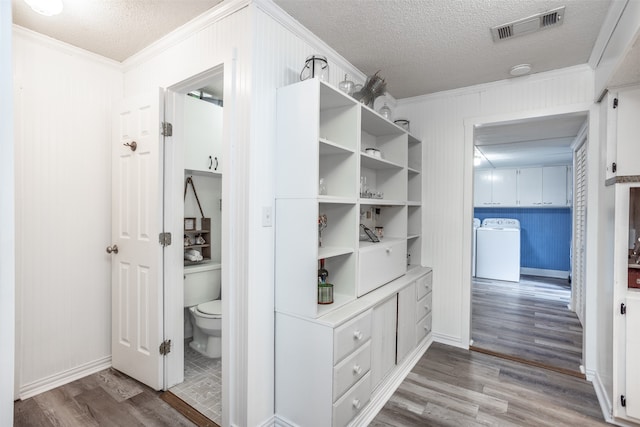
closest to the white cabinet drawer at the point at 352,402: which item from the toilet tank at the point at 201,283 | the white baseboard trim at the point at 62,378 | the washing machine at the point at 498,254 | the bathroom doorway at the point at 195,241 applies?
the bathroom doorway at the point at 195,241

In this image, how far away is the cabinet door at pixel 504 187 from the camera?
6434 millimetres

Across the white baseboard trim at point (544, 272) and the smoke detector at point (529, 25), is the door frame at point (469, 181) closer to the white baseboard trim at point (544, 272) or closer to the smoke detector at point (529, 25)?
the smoke detector at point (529, 25)

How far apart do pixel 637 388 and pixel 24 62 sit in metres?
4.30

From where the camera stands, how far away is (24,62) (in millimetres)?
2064

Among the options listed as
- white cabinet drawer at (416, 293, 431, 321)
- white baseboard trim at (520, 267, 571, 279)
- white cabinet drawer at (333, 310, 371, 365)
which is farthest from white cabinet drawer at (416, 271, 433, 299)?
white baseboard trim at (520, 267, 571, 279)

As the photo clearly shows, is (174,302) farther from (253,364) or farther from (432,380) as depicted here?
(432,380)

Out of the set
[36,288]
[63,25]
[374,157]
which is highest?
[63,25]

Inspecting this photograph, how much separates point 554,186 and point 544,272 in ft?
5.74

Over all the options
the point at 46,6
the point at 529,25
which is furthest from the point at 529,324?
the point at 46,6

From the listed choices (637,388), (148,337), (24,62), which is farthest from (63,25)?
(637,388)

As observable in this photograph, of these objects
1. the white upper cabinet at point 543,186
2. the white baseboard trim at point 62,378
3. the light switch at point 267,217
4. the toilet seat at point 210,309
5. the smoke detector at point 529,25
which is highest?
the smoke detector at point 529,25

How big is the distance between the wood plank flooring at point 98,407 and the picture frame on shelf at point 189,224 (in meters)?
1.27

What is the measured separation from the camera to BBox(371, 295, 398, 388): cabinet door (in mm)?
2068

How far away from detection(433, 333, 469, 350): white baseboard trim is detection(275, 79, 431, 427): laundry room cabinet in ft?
2.49
